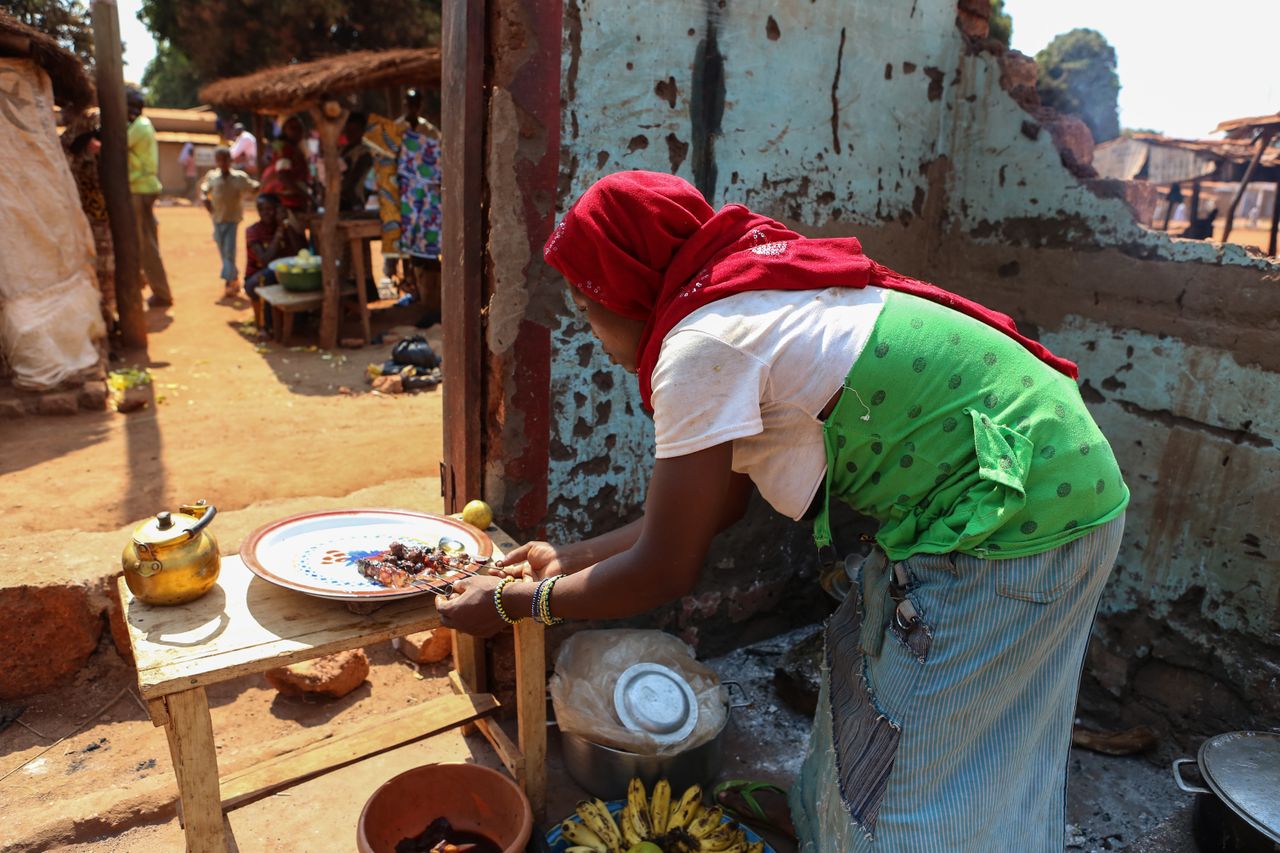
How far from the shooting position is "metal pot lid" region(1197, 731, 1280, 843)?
88.7 inches

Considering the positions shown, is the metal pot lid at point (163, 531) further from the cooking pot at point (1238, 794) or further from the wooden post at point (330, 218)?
the wooden post at point (330, 218)

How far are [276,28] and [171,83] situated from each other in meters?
14.0

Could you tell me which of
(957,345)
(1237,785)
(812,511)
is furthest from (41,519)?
Answer: (1237,785)

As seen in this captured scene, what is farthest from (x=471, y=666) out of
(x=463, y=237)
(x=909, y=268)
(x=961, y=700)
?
(x=909, y=268)

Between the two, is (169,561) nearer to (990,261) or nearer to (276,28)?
(990,261)

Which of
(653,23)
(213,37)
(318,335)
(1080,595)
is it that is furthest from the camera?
(213,37)

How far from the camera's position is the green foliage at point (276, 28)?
674 inches

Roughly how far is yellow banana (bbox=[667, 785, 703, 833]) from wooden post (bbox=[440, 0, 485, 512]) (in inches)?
46.1

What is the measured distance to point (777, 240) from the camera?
5.38 feet

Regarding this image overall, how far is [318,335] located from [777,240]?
8344 millimetres

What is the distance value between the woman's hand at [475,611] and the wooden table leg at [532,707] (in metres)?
0.37

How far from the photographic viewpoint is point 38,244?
5.84 metres

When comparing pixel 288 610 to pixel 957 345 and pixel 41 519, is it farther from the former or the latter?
pixel 41 519

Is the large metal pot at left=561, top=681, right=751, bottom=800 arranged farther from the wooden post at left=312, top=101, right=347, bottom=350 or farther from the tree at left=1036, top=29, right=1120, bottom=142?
the tree at left=1036, top=29, right=1120, bottom=142
